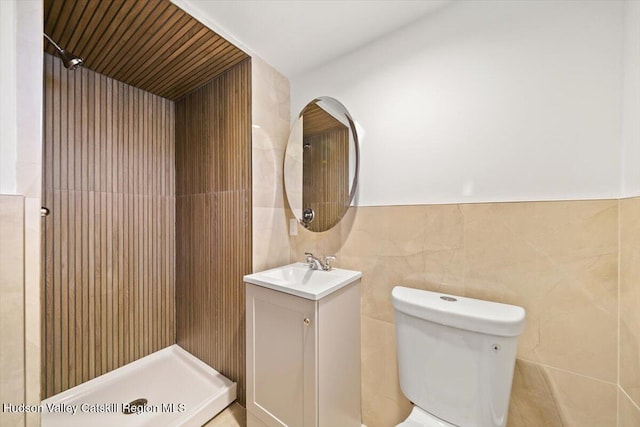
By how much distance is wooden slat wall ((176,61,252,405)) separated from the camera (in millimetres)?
1525

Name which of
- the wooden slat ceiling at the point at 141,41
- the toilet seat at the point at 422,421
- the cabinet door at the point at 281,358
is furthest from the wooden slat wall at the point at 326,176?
the toilet seat at the point at 422,421

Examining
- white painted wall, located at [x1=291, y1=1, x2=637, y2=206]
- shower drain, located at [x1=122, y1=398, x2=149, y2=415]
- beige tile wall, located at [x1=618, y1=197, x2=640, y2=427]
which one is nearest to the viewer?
beige tile wall, located at [x1=618, y1=197, x2=640, y2=427]

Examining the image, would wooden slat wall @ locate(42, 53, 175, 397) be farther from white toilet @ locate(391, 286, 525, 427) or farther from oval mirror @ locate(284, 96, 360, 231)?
white toilet @ locate(391, 286, 525, 427)

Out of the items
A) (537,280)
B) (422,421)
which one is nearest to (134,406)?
(422,421)

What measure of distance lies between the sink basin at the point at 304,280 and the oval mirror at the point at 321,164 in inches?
10.9

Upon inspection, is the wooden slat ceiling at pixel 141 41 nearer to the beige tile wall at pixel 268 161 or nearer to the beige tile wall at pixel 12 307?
the beige tile wall at pixel 268 161

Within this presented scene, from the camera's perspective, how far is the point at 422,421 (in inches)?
35.7

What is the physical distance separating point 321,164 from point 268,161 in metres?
0.37

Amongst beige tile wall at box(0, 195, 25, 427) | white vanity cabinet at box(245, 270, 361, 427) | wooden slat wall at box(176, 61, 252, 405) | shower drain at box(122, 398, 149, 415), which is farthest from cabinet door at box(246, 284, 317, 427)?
beige tile wall at box(0, 195, 25, 427)

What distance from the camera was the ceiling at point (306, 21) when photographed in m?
1.13

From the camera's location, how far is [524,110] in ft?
Answer: 3.10

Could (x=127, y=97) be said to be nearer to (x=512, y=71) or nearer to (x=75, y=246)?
(x=75, y=246)

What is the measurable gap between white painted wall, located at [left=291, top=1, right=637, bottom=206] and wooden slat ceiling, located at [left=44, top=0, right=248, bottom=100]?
0.89 meters

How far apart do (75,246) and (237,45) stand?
1601 mm
